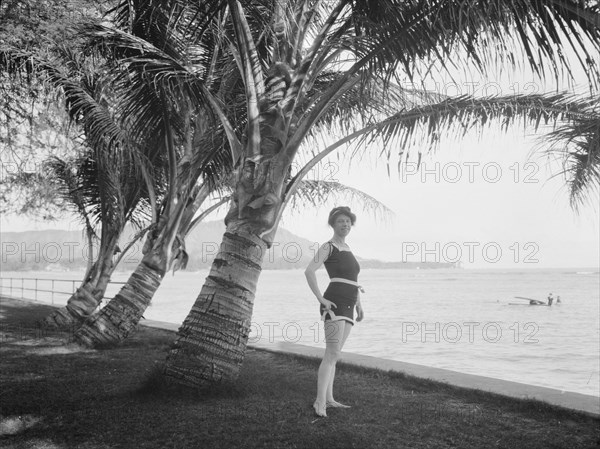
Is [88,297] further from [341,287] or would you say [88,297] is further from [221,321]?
[341,287]

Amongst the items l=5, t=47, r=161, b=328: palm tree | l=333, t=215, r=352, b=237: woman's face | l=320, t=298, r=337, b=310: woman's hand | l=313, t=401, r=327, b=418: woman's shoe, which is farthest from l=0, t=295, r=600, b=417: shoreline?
l=5, t=47, r=161, b=328: palm tree

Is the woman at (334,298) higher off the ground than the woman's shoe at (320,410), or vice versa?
the woman at (334,298)

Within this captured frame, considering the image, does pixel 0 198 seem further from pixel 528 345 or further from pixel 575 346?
pixel 575 346

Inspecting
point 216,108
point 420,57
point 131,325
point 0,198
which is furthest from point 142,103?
point 0,198

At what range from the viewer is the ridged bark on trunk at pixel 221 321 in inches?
223

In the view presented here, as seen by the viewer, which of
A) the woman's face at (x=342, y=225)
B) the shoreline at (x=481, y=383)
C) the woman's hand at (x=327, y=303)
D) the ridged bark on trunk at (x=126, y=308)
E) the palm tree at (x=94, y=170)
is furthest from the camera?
the ridged bark on trunk at (x=126, y=308)

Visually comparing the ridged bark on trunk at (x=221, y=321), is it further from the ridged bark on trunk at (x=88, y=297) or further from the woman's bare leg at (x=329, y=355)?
the ridged bark on trunk at (x=88, y=297)

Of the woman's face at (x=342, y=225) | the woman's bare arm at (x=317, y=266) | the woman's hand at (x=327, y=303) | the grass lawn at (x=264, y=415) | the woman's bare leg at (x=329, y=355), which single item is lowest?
the grass lawn at (x=264, y=415)

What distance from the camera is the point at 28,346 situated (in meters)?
9.04

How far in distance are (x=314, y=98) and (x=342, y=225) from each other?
2.18 meters

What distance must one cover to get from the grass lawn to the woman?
14.9 inches

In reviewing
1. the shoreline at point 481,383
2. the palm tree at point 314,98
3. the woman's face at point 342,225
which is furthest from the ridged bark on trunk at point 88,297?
the woman's face at point 342,225

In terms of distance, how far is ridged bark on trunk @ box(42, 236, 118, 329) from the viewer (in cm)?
1172

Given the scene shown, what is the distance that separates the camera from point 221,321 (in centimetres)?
571
